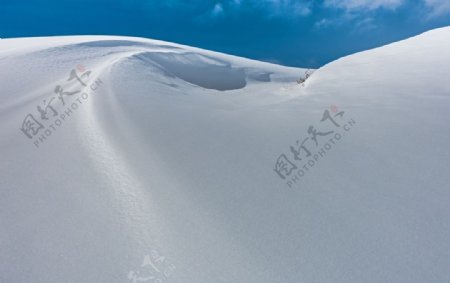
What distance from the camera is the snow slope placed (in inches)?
44.3

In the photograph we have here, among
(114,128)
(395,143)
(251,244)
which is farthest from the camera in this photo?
(114,128)

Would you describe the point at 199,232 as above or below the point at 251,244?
above

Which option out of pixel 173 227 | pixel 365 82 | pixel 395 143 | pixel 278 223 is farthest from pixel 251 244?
pixel 365 82

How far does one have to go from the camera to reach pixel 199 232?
49.5 inches

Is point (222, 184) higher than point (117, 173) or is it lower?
lower

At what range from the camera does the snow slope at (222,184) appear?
1.13m

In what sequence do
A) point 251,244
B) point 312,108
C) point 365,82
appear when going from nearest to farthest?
1. point 251,244
2. point 312,108
3. point 365,82

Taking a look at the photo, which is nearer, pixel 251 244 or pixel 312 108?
pixel 251 244

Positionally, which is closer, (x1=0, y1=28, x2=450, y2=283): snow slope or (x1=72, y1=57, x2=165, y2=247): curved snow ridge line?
(x1=0, y1=28, x2=450, y2=283): snow slope

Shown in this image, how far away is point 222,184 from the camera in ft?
5.05

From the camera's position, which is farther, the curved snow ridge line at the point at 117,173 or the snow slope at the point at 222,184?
the curved snow ridge line at the point at 117,173

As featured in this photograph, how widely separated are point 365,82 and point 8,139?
2.92 metres

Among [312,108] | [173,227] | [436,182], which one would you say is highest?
[312,108]

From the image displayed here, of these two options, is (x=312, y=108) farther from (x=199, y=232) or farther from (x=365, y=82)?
(x=199, y=232)
